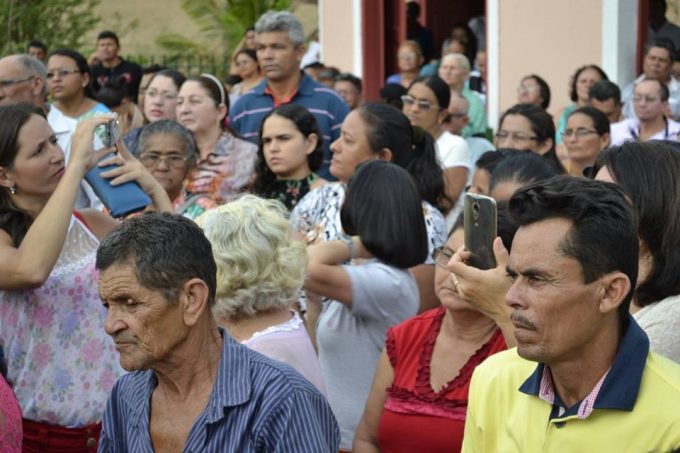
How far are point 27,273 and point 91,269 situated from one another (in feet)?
1.12

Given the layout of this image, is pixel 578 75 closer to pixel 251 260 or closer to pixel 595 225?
pixel 251 260

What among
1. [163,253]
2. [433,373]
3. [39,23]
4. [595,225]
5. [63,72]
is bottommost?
[433,373]

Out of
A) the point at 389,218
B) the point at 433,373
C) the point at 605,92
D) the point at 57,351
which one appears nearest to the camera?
the point at 433,373

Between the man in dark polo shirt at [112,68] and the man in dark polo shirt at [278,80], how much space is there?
17.6 feet

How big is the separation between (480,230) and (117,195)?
77.3 inches

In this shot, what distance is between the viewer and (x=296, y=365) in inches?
147

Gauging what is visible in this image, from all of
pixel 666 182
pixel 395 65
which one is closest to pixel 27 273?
pixel 666 182

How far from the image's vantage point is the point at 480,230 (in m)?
3.47

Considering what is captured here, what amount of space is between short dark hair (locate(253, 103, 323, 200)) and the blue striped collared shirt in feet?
11.8

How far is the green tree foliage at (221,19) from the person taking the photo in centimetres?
2611

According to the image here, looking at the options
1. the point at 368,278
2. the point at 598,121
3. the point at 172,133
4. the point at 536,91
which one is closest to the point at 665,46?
the point at 536,91

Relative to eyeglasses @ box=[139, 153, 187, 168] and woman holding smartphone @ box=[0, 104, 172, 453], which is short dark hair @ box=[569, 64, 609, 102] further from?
woman holding smartphone @ box=[0, 104, 172, 453]

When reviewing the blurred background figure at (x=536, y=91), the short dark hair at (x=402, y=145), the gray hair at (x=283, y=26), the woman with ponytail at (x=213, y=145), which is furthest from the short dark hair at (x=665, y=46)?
the short dark hair at (x=402, y=145)

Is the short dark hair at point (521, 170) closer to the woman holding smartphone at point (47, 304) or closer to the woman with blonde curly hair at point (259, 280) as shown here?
the woman with blonde curly hair at point (259, 280)
